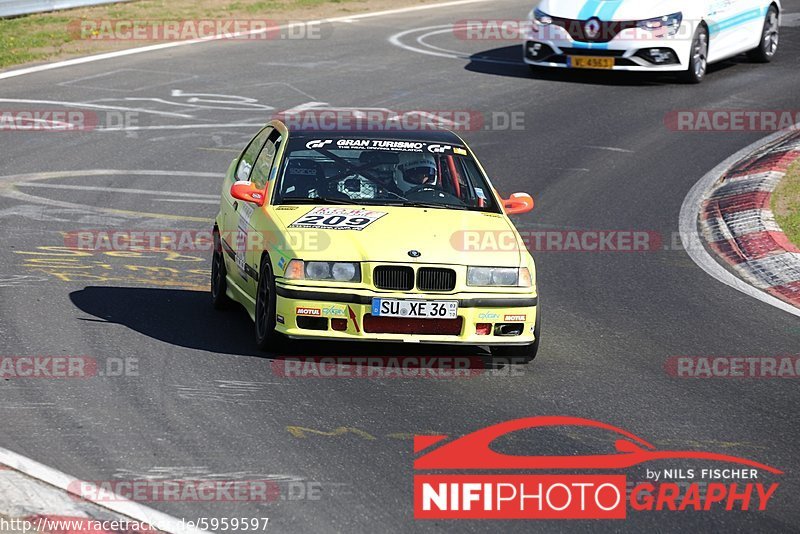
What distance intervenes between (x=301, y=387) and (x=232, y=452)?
1278mm

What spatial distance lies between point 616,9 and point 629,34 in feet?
1.32

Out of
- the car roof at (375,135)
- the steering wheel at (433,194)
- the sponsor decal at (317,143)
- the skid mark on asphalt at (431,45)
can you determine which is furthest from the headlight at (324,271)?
the skid mark on asphalt at (431,45)

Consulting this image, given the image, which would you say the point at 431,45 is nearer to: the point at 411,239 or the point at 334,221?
the point at 334,221

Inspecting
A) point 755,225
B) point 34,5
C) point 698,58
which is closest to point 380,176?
point 755,225

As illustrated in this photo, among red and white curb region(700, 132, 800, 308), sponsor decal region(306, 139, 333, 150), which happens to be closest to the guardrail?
red and white curb region(700, 132, 800, 308)

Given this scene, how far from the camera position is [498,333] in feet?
29.1

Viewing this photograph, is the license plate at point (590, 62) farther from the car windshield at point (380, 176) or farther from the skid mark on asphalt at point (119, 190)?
the car windshield at point (380, 176)

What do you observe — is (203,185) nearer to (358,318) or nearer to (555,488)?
(358,318)

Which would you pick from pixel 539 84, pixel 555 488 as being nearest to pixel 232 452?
pixel 555 488

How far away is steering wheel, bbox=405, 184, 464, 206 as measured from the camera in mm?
9734

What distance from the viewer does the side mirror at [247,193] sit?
9609mm

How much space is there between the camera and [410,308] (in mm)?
8656

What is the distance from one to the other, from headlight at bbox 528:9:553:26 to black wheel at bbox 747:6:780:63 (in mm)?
4250

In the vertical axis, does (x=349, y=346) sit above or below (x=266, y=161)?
below
